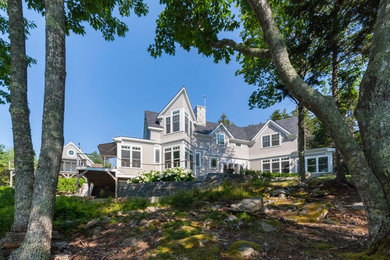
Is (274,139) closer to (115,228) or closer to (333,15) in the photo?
(333,15)

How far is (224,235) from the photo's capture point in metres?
4.35

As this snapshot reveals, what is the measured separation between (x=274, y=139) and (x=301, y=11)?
57.6ft

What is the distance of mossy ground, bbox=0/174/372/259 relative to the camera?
3.55 meters

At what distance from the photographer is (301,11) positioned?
9172 millimetres

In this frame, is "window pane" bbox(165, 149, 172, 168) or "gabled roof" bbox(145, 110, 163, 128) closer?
"window pane" bbox(165, 149, 172, 168)

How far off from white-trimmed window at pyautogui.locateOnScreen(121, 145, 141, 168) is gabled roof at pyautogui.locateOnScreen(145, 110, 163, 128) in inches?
109

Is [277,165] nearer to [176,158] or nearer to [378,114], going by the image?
[176,158]

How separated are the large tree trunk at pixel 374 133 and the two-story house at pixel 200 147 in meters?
15.8

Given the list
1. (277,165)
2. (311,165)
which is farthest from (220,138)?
(311,165)

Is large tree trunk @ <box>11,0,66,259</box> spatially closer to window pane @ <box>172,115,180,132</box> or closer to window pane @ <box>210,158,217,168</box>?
window pane @ <box>172,115,180,132</box>

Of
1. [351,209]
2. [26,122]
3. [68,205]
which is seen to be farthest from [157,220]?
[351,209]

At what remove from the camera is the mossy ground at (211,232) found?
355 cm

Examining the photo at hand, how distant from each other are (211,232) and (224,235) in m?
0.31

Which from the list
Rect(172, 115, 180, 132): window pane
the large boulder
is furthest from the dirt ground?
Rect(172, 115, 180, 132): window pane
